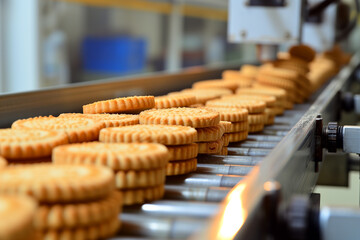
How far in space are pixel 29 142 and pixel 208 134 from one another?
52 cm

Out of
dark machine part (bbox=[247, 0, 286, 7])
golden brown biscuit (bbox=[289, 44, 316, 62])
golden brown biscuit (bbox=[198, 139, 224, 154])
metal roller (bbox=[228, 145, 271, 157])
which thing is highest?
dark machine part (bbox=[247, 0, 286, 7])

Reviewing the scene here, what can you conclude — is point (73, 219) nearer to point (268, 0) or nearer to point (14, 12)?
point (268, 0)

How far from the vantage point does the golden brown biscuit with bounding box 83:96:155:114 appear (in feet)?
5.56

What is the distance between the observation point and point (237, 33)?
127 inches

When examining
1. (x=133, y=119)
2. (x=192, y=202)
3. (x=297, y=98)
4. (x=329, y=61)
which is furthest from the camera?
(x=329, y=61)

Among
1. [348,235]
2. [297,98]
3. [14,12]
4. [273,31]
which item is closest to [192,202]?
[348,235]

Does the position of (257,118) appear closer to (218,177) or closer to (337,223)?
(218,177)

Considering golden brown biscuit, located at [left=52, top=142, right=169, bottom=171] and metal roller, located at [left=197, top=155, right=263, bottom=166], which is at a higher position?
golden brown biscuit, located at [left=52, top=142, right=169, bottom=171]

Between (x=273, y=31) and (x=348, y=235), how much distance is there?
230 centimetres

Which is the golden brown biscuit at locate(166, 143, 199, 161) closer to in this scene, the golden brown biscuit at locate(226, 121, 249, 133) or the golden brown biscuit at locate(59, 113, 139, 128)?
the golden brown biscuit at locate(59, 113, 139, 128)

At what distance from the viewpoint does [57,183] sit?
2.87 feet

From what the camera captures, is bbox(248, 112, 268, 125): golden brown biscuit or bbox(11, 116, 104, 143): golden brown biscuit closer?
bbox(11, 116, 104, 143): golden brown biscuit

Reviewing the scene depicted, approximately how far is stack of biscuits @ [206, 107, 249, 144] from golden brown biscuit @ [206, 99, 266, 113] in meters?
0.10

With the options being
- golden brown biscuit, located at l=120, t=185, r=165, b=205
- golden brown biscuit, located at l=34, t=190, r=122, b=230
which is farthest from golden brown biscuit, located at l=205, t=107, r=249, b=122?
golden brown biscuit, located at l=34, t=190, r=122, b=230
